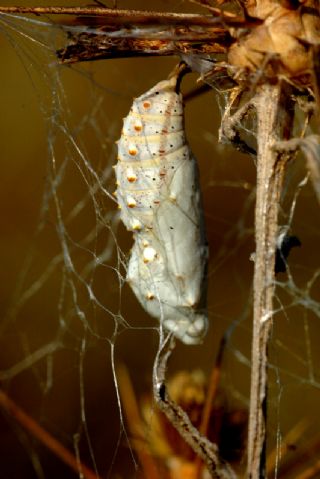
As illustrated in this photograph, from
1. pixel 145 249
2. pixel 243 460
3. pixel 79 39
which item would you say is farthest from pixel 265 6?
pixel 243 460

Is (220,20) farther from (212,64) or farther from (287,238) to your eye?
(287,238)

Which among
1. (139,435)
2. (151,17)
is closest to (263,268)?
(151,17)

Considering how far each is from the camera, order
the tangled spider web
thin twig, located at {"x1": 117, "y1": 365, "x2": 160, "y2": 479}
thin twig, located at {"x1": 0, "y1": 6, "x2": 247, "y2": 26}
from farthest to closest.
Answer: the tangled spider web, thin twig, located at {"x1": 117, "y1": 365, "x2": 160, "y2": 479}, thin twig, located at {"x1": 0, "y1": 6, "x2": 247, "y2": 26}

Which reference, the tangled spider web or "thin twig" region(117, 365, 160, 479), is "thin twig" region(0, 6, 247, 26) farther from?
the tangled spider web

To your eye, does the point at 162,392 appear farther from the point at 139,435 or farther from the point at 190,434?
the point at 139,435

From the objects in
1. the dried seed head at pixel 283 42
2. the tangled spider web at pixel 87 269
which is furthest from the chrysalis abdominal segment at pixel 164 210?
the tangled spider web at pixel 87 269

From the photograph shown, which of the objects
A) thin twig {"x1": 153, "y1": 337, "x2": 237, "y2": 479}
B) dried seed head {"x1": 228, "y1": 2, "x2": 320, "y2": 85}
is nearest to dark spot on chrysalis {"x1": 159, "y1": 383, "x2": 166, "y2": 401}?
thin twig {"x1": 153, "y1": 337, "x2": 237, "y2": 479}

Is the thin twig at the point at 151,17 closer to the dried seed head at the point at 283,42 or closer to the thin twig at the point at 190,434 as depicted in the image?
the dried seed head at the point at 283,42
